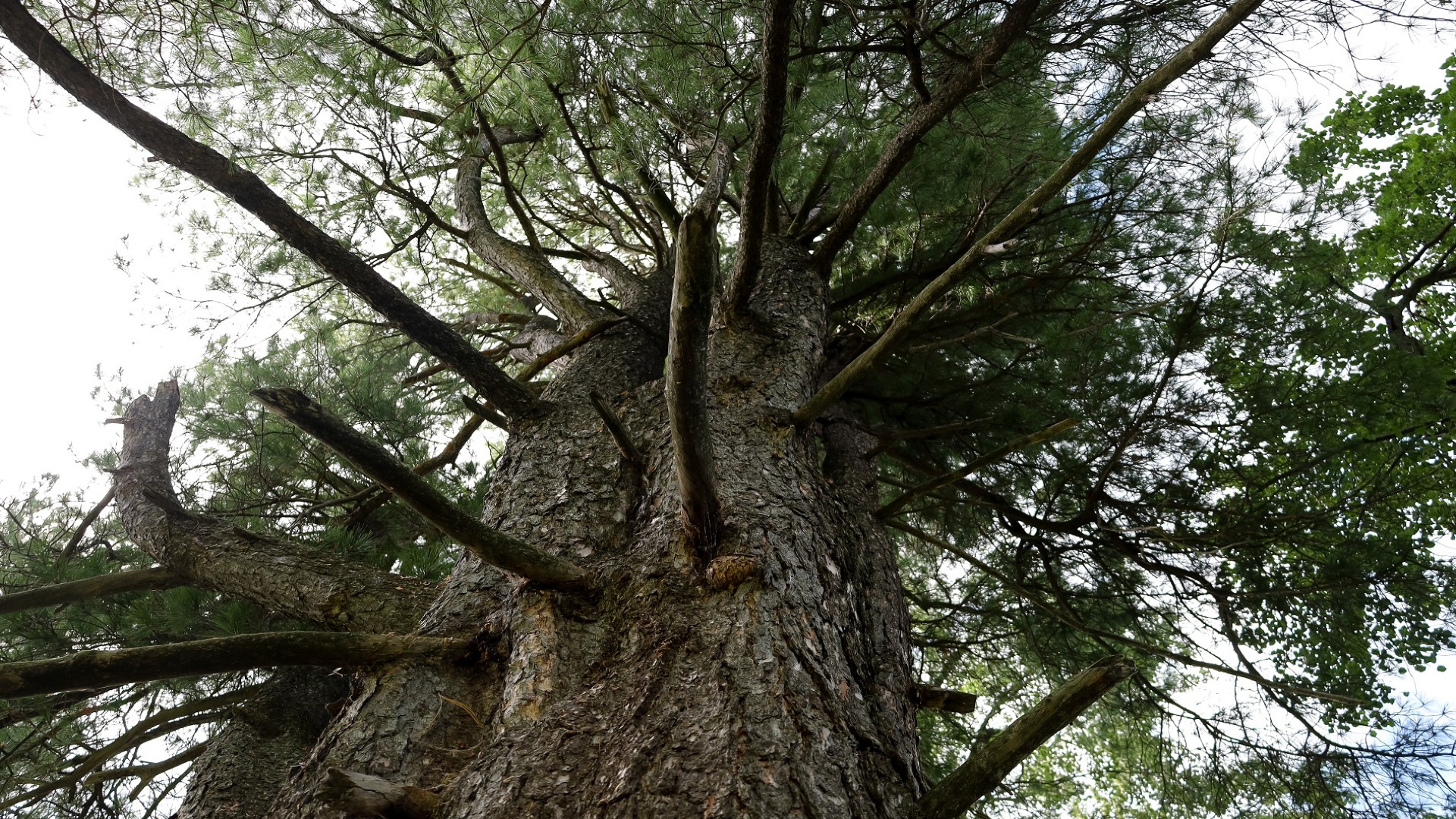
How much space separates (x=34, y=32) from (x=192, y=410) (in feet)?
7.87

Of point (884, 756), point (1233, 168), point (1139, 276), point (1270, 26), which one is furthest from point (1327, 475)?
point (884, 756)

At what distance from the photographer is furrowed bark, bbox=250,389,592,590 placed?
1072 mm

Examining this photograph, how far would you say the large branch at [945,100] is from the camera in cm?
244

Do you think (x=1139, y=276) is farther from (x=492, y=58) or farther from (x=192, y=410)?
(x=192, y=410)

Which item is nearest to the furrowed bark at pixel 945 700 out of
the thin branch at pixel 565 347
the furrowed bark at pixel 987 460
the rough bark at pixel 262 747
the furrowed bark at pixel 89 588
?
the furrowed bark at pixel 987 460

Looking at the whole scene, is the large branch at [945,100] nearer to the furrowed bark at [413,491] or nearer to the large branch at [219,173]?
the large branch at [219,173]

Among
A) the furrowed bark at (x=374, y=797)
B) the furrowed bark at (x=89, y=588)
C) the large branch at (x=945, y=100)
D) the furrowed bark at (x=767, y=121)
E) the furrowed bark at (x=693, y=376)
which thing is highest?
the large branch at (x=945, y=100)

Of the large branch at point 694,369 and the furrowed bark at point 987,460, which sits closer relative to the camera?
the large branch at point 694,369

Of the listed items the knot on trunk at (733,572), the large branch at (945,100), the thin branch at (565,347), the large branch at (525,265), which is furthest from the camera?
the large branch at (525,265)

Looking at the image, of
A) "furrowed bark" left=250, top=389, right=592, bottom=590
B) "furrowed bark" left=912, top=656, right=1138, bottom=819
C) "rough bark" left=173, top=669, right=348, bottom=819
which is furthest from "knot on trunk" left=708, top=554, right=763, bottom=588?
"rough bark" left=173, top=669, right=348, bottom=819

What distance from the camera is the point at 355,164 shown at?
3.31 meters

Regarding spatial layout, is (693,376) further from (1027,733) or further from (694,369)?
(1027,733)

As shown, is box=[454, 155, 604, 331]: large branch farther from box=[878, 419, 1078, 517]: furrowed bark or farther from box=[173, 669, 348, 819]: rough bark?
box=[173, 669, 348, 819]: rough bark

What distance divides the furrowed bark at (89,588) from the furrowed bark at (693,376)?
5.43 feet
